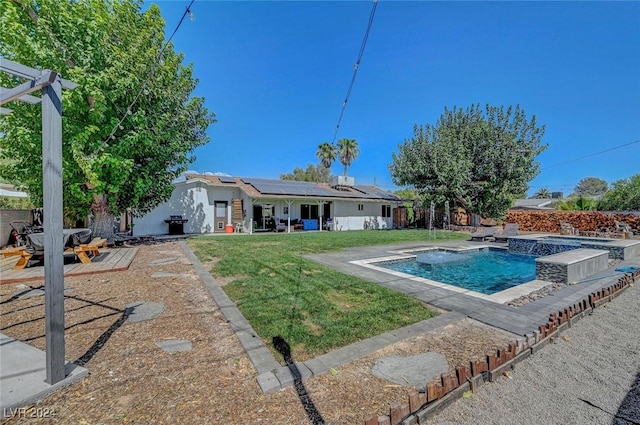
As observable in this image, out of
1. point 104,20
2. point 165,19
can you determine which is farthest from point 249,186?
point 104,20

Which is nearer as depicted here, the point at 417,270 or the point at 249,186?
the point at 417,270

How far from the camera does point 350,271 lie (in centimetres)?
708

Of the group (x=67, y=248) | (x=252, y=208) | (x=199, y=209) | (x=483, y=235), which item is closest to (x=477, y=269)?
(x=483, y=235)

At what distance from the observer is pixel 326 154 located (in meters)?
36.7

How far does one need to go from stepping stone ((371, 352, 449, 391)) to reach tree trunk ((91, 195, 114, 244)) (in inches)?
460

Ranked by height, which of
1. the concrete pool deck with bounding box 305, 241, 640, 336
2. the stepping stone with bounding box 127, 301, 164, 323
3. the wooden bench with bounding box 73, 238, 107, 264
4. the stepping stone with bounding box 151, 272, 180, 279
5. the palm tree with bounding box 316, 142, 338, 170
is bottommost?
the concrete pool deck with bounding box 305, 241, 640, 336

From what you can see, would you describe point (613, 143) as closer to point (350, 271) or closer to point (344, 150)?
point (344, 150)

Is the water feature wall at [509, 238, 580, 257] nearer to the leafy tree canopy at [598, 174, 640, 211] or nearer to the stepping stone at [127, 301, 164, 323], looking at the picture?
the stepping stone at [127, 301, 164, 323]

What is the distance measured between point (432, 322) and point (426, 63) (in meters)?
10.6

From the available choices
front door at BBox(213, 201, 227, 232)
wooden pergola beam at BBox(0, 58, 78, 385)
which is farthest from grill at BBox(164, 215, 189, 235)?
wooden pergola beam at BBox(0, 58, 78, 385)

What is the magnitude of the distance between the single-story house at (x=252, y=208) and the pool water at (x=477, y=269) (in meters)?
10.3

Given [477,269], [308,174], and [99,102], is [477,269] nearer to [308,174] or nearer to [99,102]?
[99,102]

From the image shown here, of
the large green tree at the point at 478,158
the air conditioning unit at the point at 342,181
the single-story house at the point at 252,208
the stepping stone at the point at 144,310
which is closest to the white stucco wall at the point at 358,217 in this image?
the single-story house at the point at 252,208

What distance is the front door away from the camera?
17938 millimetres
